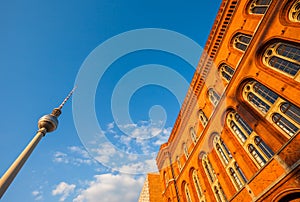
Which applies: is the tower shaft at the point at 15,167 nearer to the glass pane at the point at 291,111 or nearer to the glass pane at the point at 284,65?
the glass pane at the point at 291,111

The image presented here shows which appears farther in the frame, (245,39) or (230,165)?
(245,39)

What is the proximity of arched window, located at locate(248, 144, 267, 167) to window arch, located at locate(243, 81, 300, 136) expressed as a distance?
7.13ft

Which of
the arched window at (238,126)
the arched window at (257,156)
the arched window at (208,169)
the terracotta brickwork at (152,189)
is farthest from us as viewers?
the terracotta brickwork at (152,189)

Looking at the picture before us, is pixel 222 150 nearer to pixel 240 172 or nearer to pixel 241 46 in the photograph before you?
pixel 240 172

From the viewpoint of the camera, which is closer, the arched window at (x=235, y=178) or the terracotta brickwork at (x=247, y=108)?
the terracotta brickwork at (x=247, y=108)

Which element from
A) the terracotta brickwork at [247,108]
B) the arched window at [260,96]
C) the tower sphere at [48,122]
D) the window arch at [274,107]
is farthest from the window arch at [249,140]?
the tower sphere at [48,122]

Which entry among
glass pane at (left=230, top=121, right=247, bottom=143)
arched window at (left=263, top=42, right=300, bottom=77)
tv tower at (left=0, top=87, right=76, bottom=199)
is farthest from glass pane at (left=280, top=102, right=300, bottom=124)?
tv tower at (left=0, top=87, right=76, bottom=199)

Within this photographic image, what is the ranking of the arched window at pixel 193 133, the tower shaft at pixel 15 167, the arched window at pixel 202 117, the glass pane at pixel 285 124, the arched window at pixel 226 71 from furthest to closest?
the arched window at pixel 193 133 < the arched window at pixel 202 117 < the arched window at pixel 226 71 < the tower shaft at pixel 15 167 < the glass pane at pixel 285 124

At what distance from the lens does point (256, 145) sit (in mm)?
11625

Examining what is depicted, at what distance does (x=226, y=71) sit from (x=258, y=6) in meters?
5.79

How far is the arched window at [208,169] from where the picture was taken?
16.0 metres

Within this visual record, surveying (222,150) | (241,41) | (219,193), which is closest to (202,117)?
(222,150)

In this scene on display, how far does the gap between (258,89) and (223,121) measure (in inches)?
155

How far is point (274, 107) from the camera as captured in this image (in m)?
10.9
